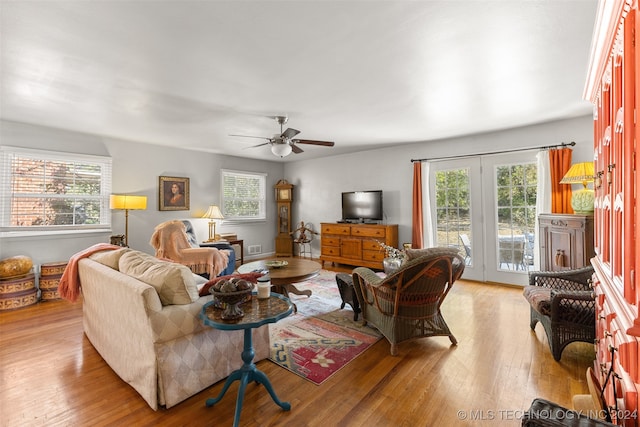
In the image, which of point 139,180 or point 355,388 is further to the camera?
point 139,180

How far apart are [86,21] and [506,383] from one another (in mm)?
3726

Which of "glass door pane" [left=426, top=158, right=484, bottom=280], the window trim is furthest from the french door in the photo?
the window trim

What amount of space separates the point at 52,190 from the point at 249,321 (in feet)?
15.2

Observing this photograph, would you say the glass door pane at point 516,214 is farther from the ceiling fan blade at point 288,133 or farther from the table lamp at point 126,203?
the table lamp at point 126,203

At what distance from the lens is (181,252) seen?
3938 mm

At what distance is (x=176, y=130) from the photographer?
173 inches

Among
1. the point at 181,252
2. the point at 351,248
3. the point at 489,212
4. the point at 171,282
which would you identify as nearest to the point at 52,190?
the point at 181,252

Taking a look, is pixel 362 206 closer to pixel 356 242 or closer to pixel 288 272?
pixel 356 242

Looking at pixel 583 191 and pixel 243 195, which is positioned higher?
pixel 243 195

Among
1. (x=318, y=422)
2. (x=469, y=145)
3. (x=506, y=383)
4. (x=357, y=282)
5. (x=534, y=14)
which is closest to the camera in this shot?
(x=318, y=422)

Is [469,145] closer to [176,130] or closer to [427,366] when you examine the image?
[427,366]

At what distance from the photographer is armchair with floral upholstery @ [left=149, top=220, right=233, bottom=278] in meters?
3.91

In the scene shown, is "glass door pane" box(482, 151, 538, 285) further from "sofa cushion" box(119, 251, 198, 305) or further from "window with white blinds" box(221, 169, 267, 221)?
"window with white blinds" box(221, 169, 267, 221)

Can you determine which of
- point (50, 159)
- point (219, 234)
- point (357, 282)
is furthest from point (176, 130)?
point (357, 282)
